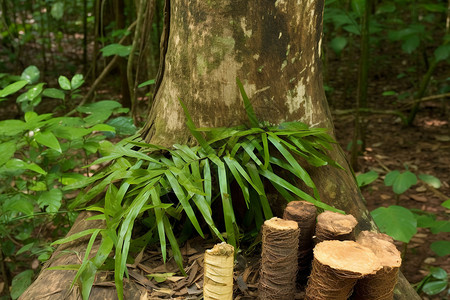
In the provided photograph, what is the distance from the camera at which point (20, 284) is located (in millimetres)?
2389

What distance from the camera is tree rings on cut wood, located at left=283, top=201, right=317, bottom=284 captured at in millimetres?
1543

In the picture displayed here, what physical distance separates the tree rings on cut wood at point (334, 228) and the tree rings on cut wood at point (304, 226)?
7cm

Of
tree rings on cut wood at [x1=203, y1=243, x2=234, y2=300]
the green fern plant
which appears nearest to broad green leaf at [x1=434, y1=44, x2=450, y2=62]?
the green fern plant

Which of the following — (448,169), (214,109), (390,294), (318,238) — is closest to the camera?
(390,294)

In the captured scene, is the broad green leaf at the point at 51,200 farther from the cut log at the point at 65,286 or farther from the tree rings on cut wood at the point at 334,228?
the tree rings on cut wood at the point at 334,228

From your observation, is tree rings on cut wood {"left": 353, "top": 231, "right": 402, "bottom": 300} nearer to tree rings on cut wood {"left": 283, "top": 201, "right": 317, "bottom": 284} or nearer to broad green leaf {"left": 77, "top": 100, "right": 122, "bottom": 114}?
tree rings on cut wood {"left": 283, "top": 201, "right": 317, "bottom": 284}

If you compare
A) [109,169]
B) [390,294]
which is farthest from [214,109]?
[390,294]

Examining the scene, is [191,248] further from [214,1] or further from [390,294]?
[214,1]

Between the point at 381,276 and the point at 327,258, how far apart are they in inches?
6.9

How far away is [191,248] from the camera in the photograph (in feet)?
6.05

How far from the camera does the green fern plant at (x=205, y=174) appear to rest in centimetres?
167

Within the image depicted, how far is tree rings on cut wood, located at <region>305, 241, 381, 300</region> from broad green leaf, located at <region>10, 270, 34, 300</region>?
176 centimetres

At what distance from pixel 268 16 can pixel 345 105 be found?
4041 mm

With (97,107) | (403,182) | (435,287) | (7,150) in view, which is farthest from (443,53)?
(7,150)
